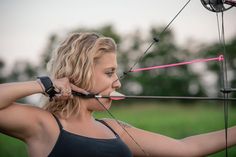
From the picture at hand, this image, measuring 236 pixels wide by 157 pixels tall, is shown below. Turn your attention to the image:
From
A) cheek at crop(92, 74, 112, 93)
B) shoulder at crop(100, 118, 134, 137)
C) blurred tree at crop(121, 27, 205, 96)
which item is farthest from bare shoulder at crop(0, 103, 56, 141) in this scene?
blurred tree at crop(121, 27, 205, 96)

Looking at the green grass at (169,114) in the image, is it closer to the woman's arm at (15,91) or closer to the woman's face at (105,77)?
the woman's face at (105,77)

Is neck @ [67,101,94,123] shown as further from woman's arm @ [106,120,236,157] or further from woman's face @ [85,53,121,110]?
woman's arm @ [106,120,236,157]

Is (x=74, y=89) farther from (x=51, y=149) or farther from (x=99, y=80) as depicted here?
(x=51, y=149)

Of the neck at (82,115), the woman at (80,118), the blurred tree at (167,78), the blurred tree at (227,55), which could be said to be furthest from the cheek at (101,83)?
the blurred tree at (167,78)

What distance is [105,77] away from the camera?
268 cm

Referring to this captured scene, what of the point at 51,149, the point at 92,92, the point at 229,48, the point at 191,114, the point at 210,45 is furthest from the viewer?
the point at 210,45

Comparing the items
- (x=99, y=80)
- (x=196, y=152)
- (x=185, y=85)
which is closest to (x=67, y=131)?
(x=99, y=80)

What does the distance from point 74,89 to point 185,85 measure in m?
19.5

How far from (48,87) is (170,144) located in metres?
0.78

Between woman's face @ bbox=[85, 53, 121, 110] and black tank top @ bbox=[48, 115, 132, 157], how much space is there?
7.3 inches

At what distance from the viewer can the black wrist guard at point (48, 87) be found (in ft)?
8.14

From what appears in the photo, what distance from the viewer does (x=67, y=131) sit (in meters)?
2.54

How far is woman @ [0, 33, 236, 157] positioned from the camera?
96.7 inches

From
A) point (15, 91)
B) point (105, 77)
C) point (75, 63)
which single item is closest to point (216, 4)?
point (105, 77)
